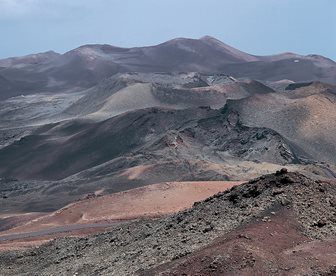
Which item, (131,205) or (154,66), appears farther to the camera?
(154,66)

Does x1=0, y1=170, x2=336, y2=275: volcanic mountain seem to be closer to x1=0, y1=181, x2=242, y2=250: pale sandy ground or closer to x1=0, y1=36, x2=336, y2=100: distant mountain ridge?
x1=0, y1=181, x2=242, y2=250: pale sandy ground

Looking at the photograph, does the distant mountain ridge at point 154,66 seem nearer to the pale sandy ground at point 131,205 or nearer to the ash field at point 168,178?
the ash field at point 168,178

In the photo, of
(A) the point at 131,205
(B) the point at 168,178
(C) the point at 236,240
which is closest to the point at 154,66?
(B) the point at 168,178

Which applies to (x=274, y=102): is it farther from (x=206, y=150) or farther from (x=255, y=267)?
(x=255, y=267)

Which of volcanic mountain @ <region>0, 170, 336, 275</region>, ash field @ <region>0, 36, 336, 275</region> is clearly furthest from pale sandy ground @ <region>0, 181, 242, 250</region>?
volcanic mountain @ <region>0, 170, 336, 275</region>

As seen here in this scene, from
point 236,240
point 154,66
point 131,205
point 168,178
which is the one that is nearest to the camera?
point 236,240

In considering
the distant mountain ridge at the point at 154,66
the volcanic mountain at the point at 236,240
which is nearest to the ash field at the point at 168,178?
the volcanic mountain at the point at 236,240

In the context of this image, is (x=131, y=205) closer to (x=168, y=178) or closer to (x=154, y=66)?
(x=168, y=178)
